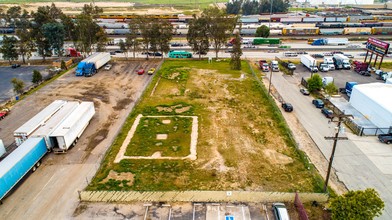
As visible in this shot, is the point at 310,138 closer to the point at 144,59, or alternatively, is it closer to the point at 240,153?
the point at 240,153

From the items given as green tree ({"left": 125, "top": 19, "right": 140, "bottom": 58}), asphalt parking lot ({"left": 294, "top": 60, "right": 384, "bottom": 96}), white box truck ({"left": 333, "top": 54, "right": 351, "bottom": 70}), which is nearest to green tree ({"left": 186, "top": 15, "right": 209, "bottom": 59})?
green tree ({"left": 125, "top": 19, "right": 140, "bottom": 58})

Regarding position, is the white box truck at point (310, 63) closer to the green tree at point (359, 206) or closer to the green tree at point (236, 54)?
the green tree at point (236, 54)

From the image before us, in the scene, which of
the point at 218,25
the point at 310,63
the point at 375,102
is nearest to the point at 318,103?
the point at 375,102

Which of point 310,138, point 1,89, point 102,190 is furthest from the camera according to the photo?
point 1,89

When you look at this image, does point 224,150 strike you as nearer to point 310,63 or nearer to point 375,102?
point 375,102

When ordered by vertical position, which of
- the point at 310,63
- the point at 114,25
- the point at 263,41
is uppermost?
the point at 114,25

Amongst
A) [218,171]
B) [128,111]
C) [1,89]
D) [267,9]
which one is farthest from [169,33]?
[267,9]
